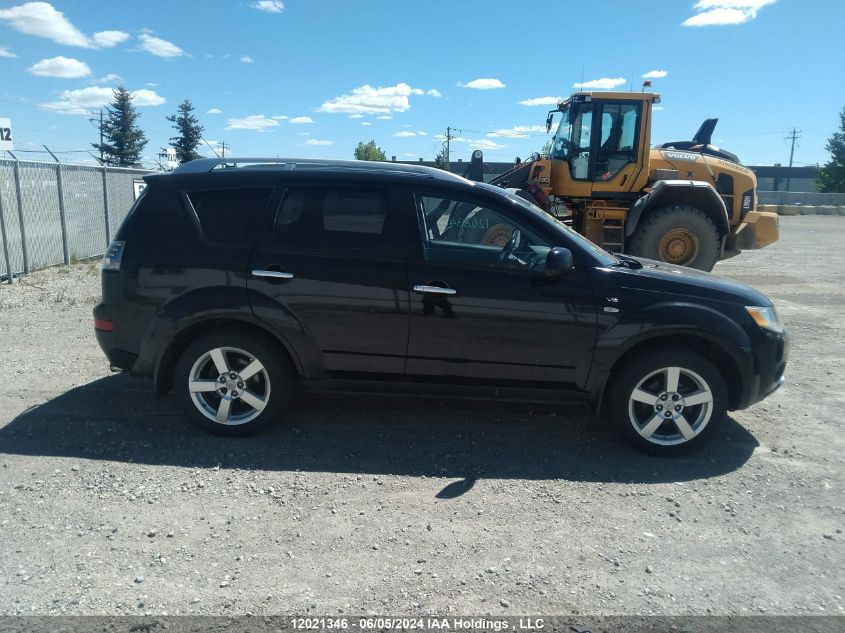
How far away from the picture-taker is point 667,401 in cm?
426

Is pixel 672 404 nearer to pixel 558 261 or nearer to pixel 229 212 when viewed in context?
pixel 558 261

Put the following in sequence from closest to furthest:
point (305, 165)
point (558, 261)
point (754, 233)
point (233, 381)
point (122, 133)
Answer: point (558, 261) → point (233, 381) → point (305, 165) → point (754, 233) → point (122, 133)

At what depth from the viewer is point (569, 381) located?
4.31 metres

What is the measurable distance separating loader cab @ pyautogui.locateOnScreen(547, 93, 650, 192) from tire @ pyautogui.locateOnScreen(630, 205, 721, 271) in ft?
2.98

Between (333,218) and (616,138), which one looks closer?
(333,218)

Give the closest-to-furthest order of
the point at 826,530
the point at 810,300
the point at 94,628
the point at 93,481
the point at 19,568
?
the point at 94,628 < the point at 19,568 < the point at 826,530 < the point at 93,481 < the point at 810,300

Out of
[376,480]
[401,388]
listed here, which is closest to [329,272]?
[401,388]

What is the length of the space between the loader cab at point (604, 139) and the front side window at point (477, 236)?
736 centimetres

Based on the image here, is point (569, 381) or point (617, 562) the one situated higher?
point (569, 381)

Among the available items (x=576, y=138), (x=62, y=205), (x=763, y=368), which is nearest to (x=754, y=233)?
(x=576, y=138)

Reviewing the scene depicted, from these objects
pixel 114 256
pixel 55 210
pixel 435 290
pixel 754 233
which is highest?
pixel 55 210

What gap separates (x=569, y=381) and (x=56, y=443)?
3.64 meters

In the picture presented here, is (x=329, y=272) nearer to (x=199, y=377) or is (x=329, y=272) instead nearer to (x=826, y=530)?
(x=199, y=377)

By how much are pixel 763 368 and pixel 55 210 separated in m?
13.3
